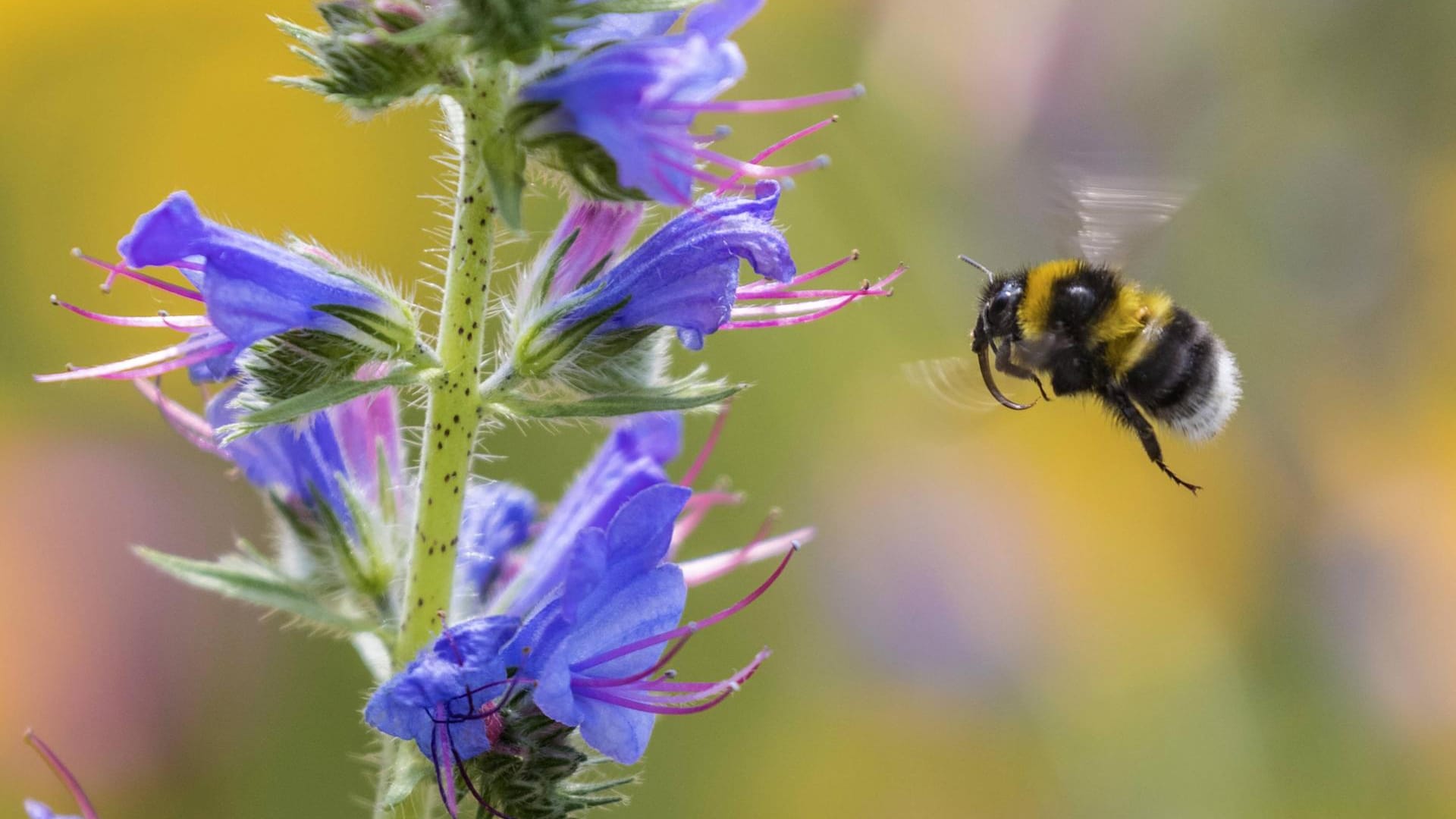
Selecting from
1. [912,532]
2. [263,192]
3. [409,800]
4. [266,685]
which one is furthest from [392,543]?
[263,192]

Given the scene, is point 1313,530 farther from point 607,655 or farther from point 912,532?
point 607,655

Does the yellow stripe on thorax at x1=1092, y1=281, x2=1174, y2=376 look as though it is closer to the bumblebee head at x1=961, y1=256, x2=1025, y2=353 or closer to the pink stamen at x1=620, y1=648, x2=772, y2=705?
the bumblebee head at x1=961, y1=256, x2=1025, y2=353

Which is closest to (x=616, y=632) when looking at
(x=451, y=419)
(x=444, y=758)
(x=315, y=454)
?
(x=444, y=758)

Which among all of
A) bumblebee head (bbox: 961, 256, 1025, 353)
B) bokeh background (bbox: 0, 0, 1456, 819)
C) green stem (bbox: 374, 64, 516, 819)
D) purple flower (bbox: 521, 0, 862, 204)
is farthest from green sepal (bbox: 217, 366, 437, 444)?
bokeh background (bbox: 0, 0, 1456, 819)

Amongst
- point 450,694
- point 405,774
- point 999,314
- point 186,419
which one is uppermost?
point 186,419

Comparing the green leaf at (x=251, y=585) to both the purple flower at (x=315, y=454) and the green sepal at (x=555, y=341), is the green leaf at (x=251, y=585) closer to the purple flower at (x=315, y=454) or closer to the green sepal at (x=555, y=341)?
the purple flower at (x=315, y=454)

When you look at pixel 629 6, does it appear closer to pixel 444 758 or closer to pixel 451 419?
pixel 451 419

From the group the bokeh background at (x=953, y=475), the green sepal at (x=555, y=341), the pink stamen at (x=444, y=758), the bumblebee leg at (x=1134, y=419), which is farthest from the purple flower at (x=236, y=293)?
the bokeh background at (x=953, y=475)
